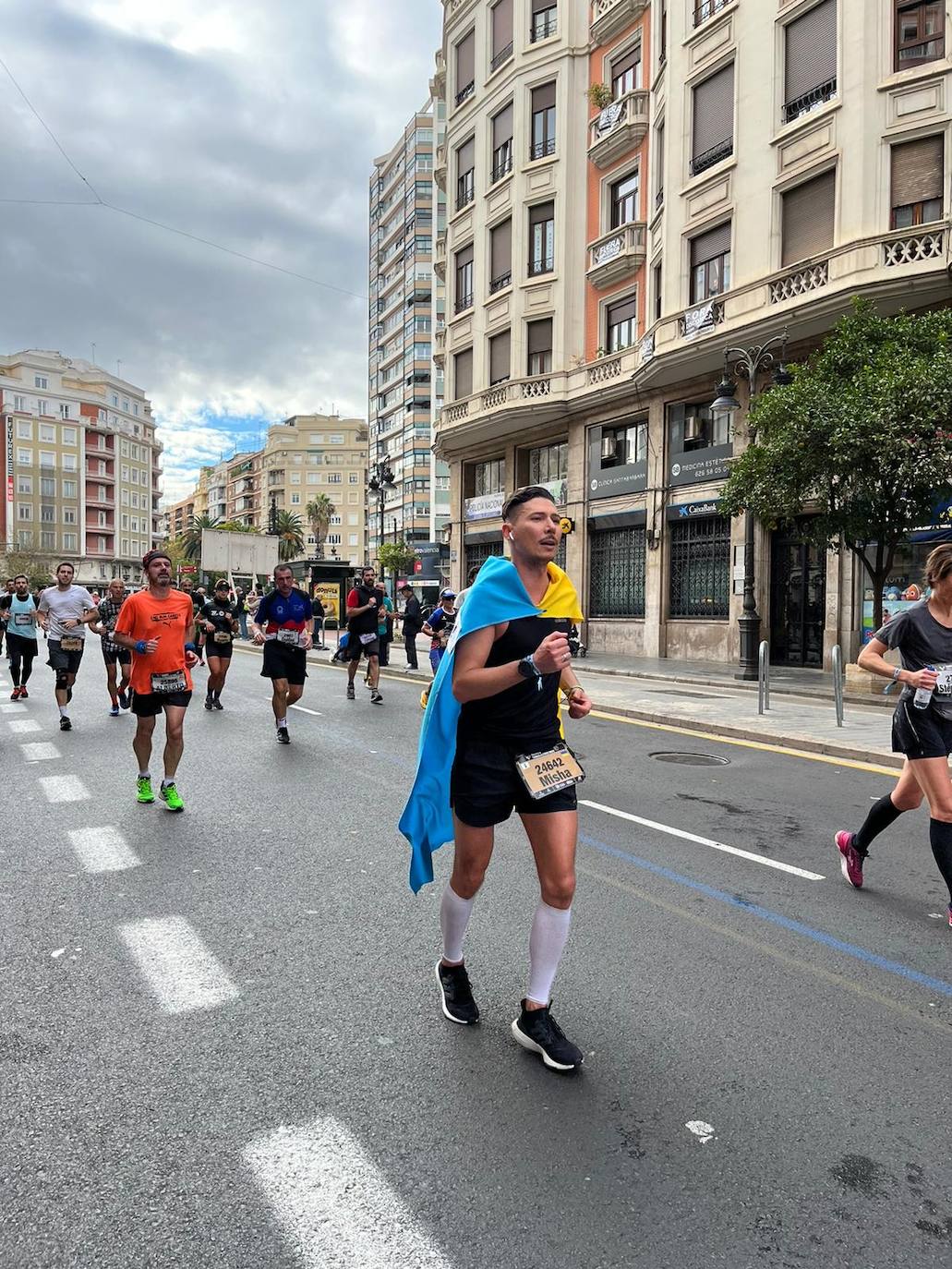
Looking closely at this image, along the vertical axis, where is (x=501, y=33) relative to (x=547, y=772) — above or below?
above

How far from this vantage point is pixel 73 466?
91.9 metres

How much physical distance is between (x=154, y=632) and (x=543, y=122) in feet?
87.8

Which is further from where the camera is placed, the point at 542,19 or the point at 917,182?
the point at 542,19

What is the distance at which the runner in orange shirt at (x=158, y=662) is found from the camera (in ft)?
21.1

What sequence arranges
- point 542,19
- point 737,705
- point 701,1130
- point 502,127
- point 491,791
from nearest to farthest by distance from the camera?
point 701,1130 < point 491,791 < point 737,705 < point 542,19 < point 502,127

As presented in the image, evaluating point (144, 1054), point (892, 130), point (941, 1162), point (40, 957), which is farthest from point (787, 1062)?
point (892, 130)

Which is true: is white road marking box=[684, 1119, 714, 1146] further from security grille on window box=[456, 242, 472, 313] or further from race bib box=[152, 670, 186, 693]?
security grille on window box=[456, 242, 472, 313]

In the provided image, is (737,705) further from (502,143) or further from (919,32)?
(502,143)

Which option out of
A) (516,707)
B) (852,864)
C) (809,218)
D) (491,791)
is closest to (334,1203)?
(491,791)

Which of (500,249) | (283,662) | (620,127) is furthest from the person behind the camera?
(500,249)

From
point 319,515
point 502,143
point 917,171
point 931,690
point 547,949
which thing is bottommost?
point 547,949

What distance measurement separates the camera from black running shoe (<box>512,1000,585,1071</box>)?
2838mm

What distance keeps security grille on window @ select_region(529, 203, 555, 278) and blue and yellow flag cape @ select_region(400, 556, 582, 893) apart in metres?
26.5

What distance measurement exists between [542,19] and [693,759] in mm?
27602
